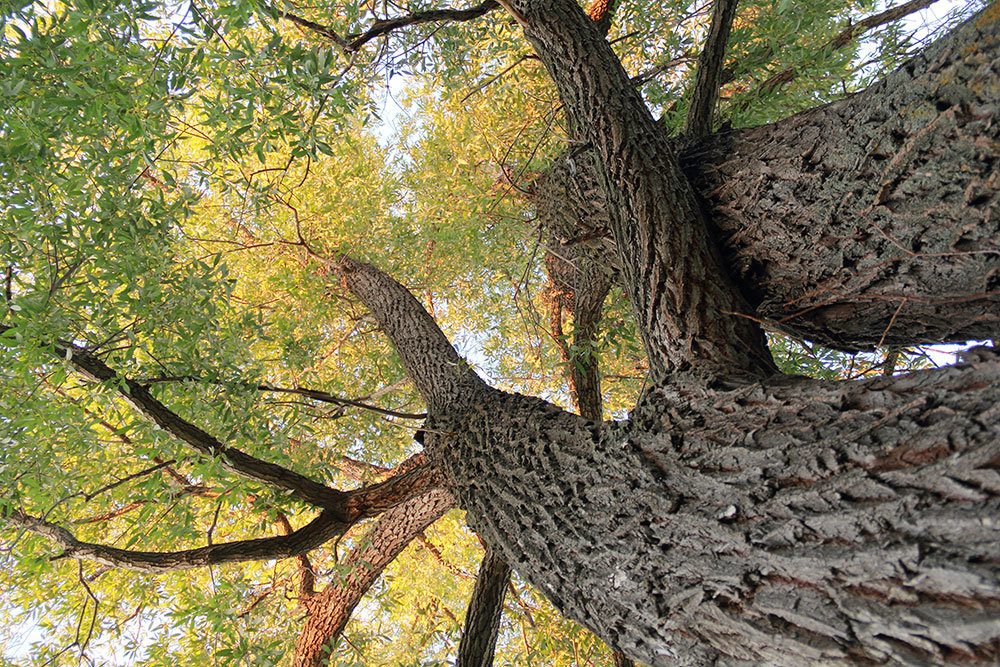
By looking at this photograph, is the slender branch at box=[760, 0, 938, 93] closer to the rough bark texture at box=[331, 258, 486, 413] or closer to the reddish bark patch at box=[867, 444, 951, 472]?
the rough bark texture at box=[331, 258, 486, 413]

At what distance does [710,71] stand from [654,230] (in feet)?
4.18

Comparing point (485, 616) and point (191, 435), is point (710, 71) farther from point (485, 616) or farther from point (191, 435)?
point (485, 616)

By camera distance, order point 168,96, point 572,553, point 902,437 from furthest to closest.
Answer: point 168,96, point 572,553, point 902,437

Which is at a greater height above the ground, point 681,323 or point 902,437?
point 681,323

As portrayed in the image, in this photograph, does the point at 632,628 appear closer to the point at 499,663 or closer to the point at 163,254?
the point at 163,254

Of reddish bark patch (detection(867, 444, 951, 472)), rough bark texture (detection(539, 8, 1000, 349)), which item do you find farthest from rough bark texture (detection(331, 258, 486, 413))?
reddish bark patch (detection(867, 444, 951, 472))

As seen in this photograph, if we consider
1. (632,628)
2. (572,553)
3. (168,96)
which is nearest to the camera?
(632,628)

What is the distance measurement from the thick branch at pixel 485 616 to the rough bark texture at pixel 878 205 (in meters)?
2.86

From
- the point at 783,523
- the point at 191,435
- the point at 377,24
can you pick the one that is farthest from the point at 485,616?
the point at 377,24

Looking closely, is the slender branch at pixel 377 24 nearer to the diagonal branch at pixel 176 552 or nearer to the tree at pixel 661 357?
the tree at pixel 661 357

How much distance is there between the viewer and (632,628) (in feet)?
6.46

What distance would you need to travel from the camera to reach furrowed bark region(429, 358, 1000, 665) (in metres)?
1.35

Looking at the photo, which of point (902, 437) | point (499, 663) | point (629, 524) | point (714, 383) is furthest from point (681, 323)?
point (499, 663)

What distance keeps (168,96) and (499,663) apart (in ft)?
22.1
